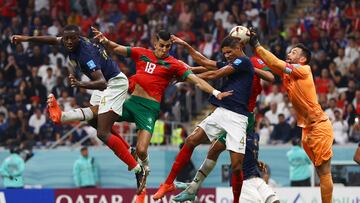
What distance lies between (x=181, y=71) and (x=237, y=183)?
1.98m

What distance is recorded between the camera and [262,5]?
35.1m

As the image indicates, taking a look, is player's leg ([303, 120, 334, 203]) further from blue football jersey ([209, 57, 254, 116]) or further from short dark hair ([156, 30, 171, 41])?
short dark hair ([156, 30, 171, 41])

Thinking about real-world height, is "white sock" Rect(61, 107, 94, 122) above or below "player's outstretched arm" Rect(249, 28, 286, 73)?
below

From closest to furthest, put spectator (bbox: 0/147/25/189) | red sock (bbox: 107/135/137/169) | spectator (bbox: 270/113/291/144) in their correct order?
red sock (bbox: 107/135/137/169) < spectator (bbox: 0/147/25/189) < spectator (bbox: 270/113/291/144)

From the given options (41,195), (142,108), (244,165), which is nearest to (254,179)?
(244,165)

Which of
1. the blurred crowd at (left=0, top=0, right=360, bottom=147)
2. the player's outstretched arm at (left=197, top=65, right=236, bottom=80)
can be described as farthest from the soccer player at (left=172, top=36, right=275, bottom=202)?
the blurred crowd at (left=0, top=0, right=360, bottom=147)

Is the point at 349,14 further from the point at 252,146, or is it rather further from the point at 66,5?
the point at 252,146

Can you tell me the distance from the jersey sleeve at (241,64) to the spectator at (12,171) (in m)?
12.2

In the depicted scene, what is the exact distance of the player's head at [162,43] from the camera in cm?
1906

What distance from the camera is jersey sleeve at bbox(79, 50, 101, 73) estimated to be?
62.0 ft

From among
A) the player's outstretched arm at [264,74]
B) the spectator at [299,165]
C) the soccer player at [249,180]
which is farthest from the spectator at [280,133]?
the player's outstretched arm at [264,74]

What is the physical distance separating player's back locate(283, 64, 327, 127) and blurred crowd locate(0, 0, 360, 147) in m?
10.1

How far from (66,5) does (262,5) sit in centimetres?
662

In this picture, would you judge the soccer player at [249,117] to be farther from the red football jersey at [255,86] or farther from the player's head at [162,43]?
the player's head at [162,43]
